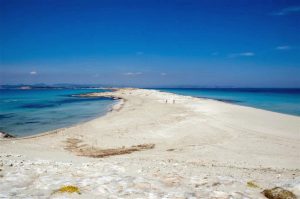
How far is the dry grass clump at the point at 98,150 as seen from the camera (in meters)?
14.9

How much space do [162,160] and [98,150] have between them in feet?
14.7

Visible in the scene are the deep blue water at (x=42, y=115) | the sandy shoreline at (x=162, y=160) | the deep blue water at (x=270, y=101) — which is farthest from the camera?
the deep blue water at (x=270, y=101)

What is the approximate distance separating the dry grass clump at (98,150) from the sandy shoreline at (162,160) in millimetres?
58

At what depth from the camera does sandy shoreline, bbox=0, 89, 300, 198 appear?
7754 mm

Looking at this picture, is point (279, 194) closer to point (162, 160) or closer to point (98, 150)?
point (162, 160)

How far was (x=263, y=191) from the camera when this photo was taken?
25.1ft

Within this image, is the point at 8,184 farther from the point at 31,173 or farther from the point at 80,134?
the point at 80,134

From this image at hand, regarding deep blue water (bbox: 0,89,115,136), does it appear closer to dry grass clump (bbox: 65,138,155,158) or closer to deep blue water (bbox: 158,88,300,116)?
dry grass clump (bbox: 65,138,155,158)

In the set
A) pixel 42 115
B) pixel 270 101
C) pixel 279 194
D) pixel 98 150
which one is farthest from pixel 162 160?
pixel 270 101

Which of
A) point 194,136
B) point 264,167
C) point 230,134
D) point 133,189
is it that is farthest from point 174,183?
point 230,134

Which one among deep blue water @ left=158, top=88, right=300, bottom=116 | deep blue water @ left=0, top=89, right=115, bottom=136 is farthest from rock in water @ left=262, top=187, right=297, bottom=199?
deep blue water @ left=158, top=88, right=300, bottom=116

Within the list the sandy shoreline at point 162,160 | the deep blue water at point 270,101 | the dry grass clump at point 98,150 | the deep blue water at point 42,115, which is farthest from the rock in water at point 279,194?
the deep blue water at point 270,101

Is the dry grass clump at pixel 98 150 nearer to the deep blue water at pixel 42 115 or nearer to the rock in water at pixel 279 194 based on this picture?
the deep blue water at pixel 42 115

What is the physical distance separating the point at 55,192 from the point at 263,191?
17.8 ft
